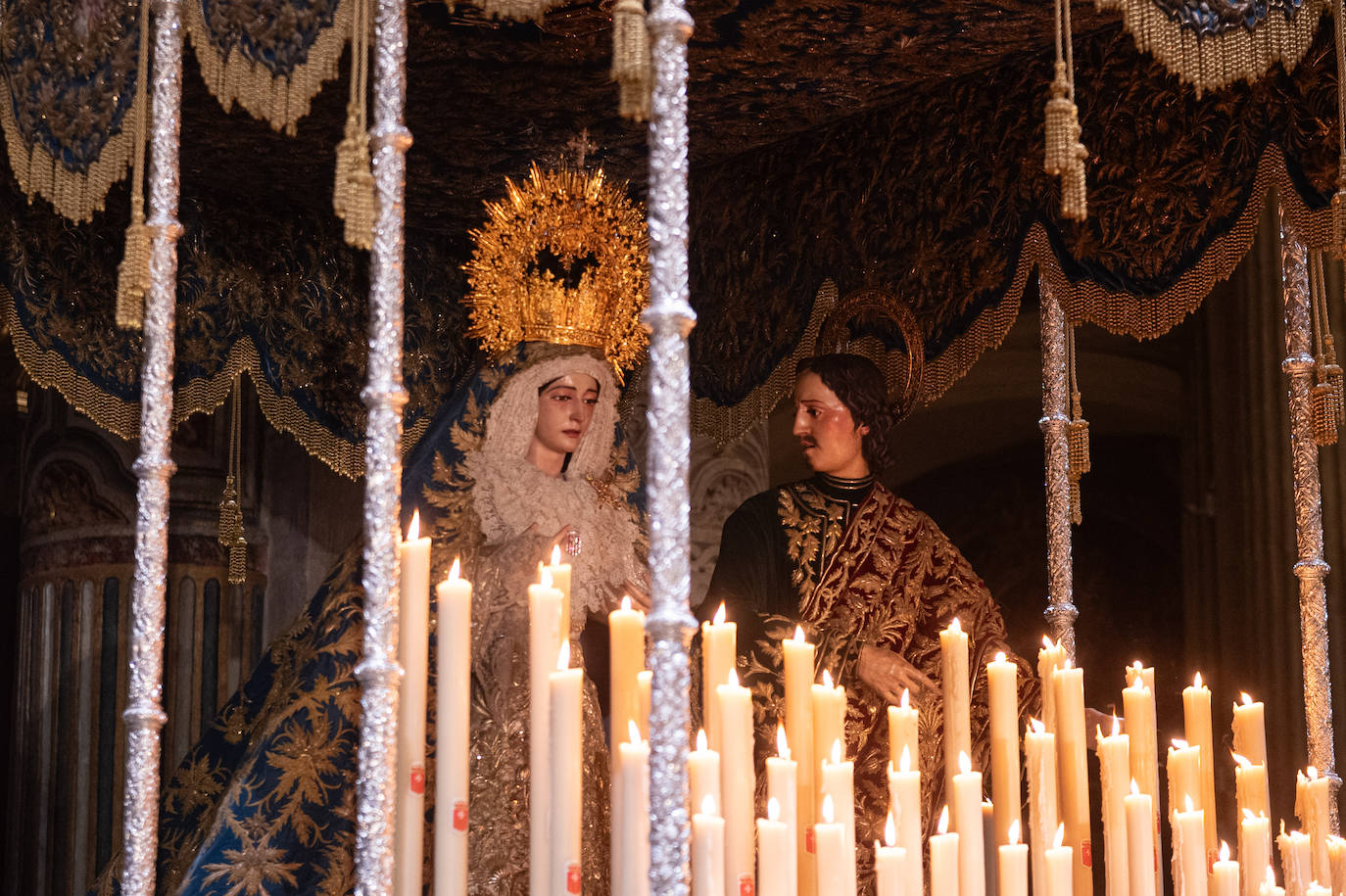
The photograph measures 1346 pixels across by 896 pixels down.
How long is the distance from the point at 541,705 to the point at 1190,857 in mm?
985

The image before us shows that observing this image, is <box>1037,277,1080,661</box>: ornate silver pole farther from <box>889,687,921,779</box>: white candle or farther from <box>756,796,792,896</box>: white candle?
<box>756,796,792,896</box>: white candle

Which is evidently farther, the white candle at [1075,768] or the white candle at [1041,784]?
the white candle at [1075,768]

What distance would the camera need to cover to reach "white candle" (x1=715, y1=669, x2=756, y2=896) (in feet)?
7.57

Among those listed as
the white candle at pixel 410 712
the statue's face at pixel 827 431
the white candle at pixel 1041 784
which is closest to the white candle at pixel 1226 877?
the white candle at pixel 1041 784

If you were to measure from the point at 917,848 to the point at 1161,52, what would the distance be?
1.53 metres

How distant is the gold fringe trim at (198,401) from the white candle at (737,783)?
2276 mm

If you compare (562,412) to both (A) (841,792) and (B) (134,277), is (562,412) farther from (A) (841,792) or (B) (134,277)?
(A) (841,792)

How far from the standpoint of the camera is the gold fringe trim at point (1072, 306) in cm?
339

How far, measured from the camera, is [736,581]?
3898mm

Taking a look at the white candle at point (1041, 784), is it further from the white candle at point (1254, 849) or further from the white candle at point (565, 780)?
the white candle at point (565, 780)

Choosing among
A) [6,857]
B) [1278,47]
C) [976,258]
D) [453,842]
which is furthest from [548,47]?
[6,857]

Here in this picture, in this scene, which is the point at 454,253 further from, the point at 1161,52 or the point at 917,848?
the point at 917,848

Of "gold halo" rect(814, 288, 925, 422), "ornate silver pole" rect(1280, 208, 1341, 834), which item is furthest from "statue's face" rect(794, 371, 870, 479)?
"ornate silver pole" rect(1280, 208, 1341, 834)

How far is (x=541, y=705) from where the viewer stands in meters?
2.55
